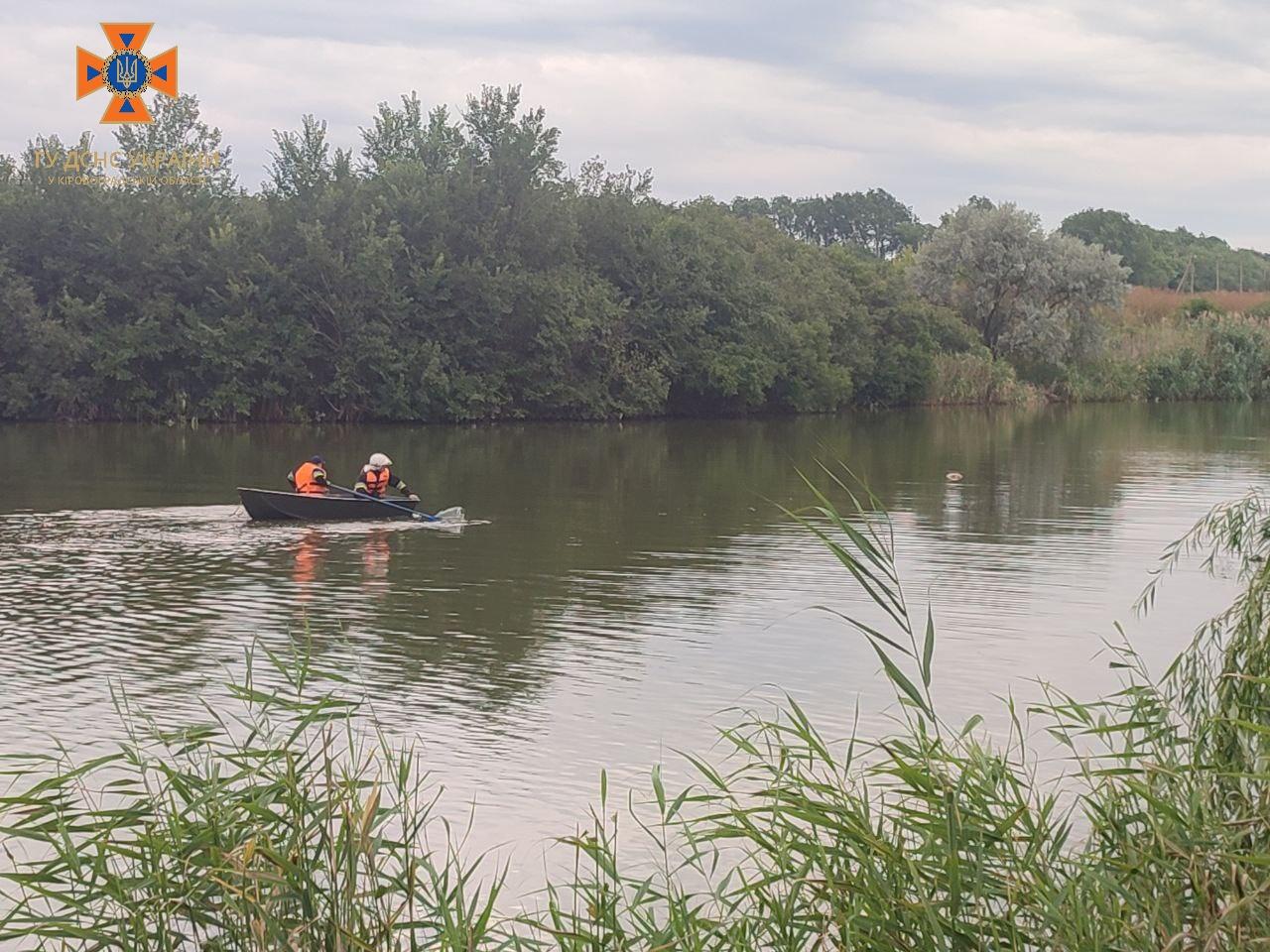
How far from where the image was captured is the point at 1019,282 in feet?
209

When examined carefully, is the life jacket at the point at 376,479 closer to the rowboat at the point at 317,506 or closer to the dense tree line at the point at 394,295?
the rowboat at the point at 317,506

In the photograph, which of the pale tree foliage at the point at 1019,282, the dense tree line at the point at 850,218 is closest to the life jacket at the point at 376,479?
the pale tree foliage at the point at 1019,282

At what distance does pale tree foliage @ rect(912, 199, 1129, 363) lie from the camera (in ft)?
205

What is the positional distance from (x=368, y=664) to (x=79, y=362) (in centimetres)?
3556

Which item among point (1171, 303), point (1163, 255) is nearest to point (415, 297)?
point (1171, 303)

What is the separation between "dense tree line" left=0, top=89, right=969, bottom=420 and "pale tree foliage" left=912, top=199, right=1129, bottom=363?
10.4 metres

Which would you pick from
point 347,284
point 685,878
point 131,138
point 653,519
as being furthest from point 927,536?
point 131,138

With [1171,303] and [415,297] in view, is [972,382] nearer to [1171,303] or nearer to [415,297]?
[1171,303]

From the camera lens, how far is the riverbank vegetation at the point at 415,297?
1826 inches

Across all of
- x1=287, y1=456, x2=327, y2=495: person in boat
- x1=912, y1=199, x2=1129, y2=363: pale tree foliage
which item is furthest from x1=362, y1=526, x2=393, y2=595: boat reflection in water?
x1=912, y1=199, x2=1129, y2=363: pale tree foliage

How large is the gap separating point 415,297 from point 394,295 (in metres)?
1.41

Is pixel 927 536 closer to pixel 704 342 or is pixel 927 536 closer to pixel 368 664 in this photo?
pixel 368 664

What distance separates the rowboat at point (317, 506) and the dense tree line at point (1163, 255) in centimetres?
8483

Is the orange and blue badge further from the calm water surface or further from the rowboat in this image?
the rowboat
